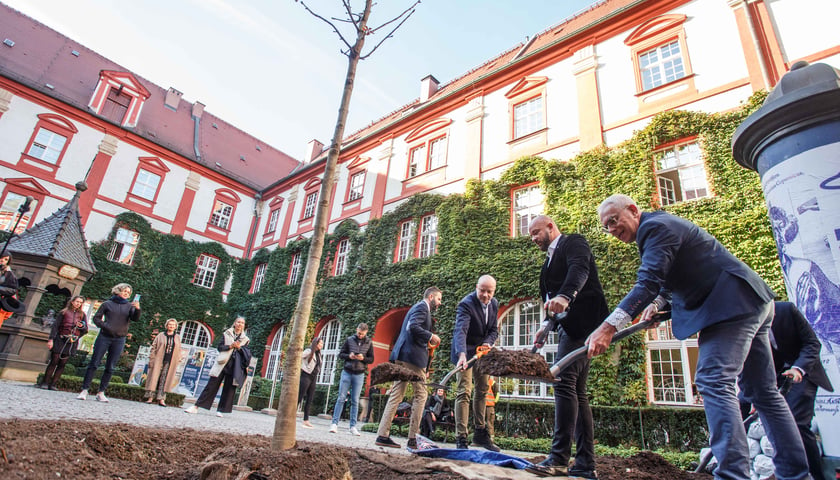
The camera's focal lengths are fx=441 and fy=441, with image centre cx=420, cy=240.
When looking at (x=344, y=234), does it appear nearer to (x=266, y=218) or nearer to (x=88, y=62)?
(x=266, y=218)

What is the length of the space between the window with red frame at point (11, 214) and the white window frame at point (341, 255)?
13.8 metres

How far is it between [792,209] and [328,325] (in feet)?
57.3

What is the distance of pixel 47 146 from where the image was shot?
2134 cm

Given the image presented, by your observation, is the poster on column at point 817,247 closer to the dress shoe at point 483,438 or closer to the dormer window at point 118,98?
the dress shoe at point 483,438

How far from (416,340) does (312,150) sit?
25.3 metres

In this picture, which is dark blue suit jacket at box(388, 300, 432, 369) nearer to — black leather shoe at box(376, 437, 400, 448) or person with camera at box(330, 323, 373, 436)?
black leather shoe at box(376, 437, 400, 448)

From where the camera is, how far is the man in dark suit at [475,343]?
5289mm

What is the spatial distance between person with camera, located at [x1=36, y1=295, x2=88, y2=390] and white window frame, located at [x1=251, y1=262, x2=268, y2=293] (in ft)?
48.4

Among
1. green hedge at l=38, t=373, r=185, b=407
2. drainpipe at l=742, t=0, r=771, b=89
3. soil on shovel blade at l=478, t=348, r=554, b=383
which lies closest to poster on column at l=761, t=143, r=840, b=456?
soil on shovel blade at l=478, t=348, r=554, b=383

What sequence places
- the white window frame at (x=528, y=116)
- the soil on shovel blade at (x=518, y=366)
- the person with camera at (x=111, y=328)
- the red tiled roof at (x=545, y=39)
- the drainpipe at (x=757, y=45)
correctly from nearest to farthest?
the soil on shovel blade at (x=518, y=366) < the person with camera at (x=111, y=328) < the drainpipe at (x=757, y=45) < the white window frame at (x=528, y=116) < the red tiled roof at (x=545, y=39)

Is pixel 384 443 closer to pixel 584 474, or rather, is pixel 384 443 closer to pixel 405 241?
pixel 584 474

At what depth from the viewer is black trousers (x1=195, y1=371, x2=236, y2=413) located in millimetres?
8172

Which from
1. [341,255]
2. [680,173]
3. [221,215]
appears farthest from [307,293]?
[221,215]

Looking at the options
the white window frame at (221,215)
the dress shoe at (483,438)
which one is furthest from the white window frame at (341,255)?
the dress shoe at (483,438)
